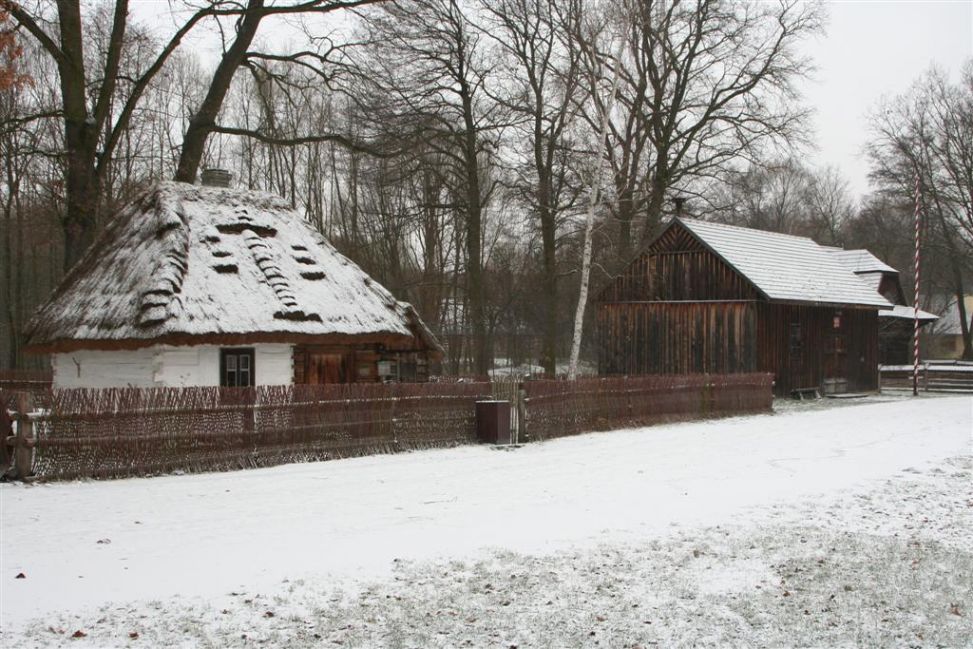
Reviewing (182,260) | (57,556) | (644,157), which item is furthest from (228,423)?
(644,157)

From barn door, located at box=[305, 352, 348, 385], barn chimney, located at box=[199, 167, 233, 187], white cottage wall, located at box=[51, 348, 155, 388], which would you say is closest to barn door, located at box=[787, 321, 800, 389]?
barn door, located at box=[305, 352, 348, 385]

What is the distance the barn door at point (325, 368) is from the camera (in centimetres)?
2023

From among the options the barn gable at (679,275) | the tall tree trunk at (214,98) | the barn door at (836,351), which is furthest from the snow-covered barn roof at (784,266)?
the tall tree trunk at (214,98)

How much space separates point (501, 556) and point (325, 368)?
12.1 meters

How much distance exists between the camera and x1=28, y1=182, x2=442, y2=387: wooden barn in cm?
1745

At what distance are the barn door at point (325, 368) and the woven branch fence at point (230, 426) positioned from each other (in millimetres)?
3616

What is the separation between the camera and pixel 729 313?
29.7 m

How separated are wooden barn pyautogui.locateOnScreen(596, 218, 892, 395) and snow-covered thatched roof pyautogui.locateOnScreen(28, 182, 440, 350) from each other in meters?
11.8

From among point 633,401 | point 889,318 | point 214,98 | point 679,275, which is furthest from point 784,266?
point 214,98

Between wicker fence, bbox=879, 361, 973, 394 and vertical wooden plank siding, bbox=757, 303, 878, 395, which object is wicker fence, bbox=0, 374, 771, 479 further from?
wicker fence, bbox=879, 361, 973, 394

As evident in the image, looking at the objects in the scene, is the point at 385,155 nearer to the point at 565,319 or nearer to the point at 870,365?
the point at 870,365

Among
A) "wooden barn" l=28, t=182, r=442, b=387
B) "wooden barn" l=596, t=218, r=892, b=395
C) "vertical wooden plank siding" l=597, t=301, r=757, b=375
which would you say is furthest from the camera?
"wooden barn" l=596, t=218, r=892, b=395

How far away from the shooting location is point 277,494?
12797 mm

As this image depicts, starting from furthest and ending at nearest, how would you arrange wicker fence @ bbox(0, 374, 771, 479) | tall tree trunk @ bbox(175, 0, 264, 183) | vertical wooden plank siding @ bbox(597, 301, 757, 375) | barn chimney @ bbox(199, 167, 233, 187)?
1. vertical wooden plank siding @ bbox(597, 301, 757, 375)
2. tall tree trunk @ bbox(175, 0, 264, 183)
3. barn chimney @ bbox(199, 167, 233, 187)
4. wicker fence @ bbox(0, 374, 771, 479)
